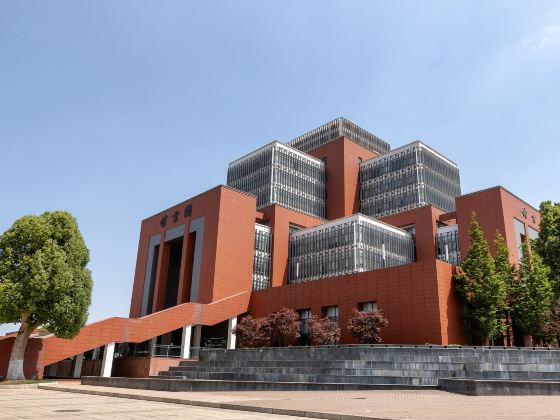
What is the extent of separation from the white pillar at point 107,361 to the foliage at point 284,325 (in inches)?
489

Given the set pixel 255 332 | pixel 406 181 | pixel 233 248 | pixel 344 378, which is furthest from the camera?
pixel 406 181

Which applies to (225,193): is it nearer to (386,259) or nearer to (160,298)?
(160,298)

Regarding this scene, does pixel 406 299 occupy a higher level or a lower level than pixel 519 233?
lower

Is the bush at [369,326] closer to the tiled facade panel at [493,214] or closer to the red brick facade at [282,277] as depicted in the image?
the red brick facade at [282,277]

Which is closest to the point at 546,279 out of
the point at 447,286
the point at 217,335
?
the point at 447,286

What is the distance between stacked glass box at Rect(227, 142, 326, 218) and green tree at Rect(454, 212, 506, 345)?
32.1 meters

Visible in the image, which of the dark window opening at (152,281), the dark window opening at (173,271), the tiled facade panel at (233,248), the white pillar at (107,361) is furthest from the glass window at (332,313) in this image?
the dark window opening at (152,281)

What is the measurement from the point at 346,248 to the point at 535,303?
1995 centimetres

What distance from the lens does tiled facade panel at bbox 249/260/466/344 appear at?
107 ft

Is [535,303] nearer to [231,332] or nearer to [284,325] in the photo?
[284,325]

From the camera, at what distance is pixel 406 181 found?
64062mm

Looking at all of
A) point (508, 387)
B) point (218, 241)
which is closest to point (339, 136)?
point (218, 241)

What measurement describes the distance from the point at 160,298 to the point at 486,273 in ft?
113

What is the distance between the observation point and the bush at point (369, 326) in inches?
1316
